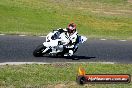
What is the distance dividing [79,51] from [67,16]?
24671 mm

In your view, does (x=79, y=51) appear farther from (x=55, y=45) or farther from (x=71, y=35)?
(x=55, y=45)

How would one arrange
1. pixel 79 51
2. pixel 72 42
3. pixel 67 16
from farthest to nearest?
pixel 67 16 → pixel 79 51 → pixel 72 42

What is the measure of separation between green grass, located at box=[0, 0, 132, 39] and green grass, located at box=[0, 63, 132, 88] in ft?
60.5

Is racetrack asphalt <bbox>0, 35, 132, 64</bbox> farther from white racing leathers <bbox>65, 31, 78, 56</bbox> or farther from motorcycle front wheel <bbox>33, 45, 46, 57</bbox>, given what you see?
white racing leathers <bbox>65, 31, 78, 56</bbox>

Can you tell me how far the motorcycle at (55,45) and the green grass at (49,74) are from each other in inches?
75.8

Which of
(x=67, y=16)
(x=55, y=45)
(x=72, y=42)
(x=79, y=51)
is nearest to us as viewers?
(x=55, y=45)

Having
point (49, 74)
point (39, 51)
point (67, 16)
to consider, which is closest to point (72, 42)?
point (39, 51)

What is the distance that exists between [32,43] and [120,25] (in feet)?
73.8

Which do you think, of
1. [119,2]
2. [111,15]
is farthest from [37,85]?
[119,2]

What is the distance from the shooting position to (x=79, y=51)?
24.1 m

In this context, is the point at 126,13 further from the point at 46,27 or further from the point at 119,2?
the point at 46,27

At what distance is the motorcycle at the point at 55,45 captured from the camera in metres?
21.2

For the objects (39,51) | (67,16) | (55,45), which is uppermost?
(55,45)

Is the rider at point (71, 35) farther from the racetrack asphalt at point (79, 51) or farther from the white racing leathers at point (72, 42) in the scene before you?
the racetrack asphalt at point (79, 51)
